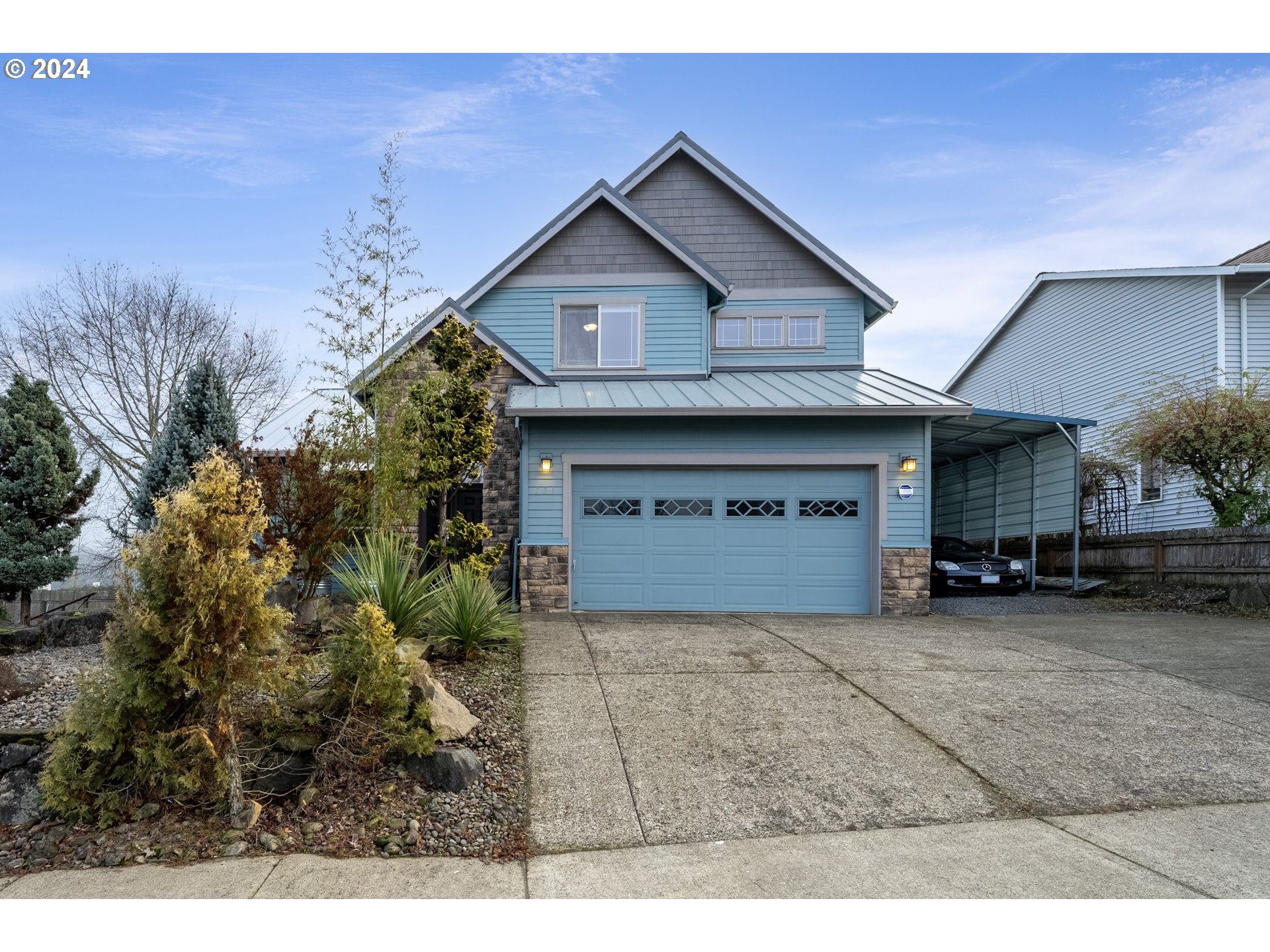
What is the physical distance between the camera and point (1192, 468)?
50.8 feet

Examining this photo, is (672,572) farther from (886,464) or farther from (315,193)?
(315,193)

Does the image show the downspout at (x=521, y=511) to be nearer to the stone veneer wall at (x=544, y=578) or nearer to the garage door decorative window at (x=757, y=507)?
the stone veneer wall at (x=544, y=578)

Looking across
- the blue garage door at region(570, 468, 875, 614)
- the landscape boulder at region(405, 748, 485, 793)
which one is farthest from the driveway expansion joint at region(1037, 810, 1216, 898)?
the blue garage door at region(570, 468, 875, 614)

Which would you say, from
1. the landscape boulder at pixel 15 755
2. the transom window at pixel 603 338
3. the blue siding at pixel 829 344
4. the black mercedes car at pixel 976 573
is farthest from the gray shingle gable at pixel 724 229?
the landscape boulder at pixel 15 755

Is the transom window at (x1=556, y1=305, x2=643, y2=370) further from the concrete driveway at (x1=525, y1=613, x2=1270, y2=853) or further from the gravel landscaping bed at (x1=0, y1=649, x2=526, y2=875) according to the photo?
the gravel landscaping bed at (x1=0, y1=649, x2=526, y2=875)

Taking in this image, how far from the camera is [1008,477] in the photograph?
794 inches

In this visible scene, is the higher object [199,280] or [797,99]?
[199,280]

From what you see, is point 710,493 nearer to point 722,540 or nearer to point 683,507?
point 683,507

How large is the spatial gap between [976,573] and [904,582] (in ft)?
15.5

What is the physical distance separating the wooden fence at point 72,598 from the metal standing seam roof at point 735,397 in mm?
8503

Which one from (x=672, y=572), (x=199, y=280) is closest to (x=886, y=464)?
(x=672, y=572)

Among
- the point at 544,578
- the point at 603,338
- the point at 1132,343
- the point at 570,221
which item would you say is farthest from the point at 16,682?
the point at 1132,343

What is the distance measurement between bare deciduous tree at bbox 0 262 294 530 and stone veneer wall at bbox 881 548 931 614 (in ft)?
63.0

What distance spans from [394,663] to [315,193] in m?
8.95
